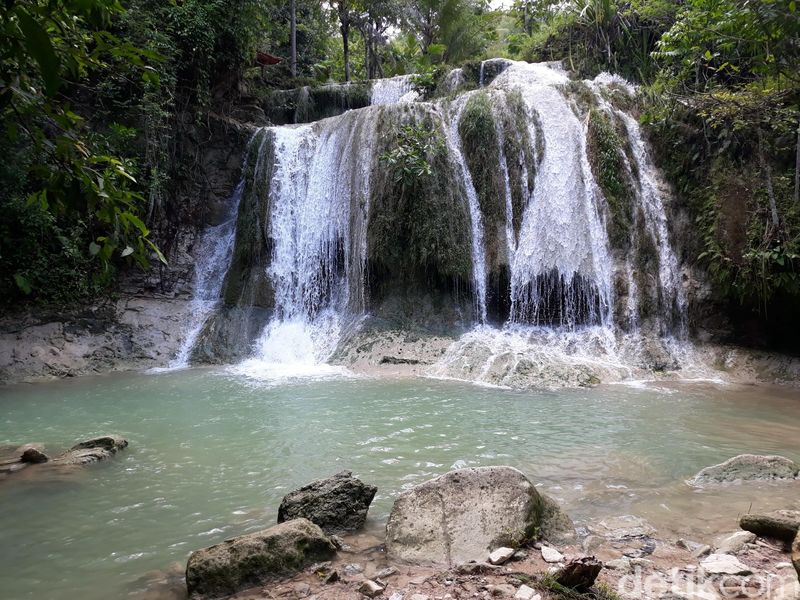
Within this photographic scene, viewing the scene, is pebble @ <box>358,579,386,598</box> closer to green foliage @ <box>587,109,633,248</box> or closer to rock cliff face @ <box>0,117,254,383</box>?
rock cliff face @ <box>0,117,254,383</box>

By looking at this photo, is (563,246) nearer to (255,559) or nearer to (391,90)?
(391,90)

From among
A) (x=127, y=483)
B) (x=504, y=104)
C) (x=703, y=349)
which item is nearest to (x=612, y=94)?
(x=504, y=104)

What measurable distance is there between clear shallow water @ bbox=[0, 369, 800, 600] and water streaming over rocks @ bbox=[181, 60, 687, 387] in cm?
200

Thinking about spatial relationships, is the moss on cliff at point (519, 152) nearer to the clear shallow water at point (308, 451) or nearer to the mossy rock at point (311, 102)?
the clear shallow water at point (308, 451)

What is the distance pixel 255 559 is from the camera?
313 cm

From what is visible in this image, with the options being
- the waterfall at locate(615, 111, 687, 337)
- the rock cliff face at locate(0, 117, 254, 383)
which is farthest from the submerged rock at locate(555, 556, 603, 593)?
the rock cliff face at locate(0, 117, 254, 383)

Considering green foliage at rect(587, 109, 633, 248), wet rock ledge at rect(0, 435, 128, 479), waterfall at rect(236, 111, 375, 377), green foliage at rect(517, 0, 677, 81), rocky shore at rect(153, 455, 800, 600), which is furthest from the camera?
green foliage at rect(517, 0, 677, 81)

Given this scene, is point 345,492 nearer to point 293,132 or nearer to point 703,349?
point 703,349

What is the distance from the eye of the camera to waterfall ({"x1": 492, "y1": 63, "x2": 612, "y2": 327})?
11633 mm

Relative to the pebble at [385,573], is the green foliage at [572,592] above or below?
above

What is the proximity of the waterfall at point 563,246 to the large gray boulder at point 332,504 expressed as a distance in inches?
332

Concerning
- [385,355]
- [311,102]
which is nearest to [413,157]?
[385,355]

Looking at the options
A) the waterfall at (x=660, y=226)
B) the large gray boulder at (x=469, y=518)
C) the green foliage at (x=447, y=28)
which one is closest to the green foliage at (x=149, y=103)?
the large gray boulder at (x=469, y=518)

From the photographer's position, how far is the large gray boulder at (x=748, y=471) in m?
4.60
